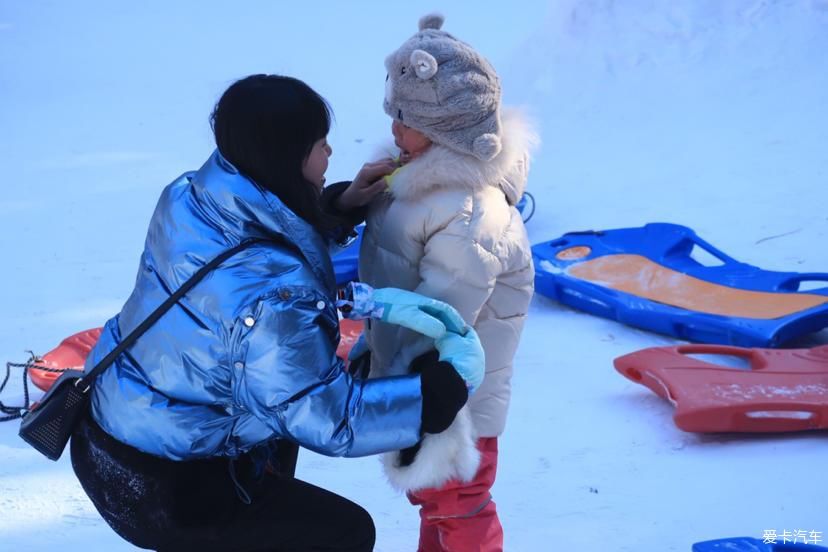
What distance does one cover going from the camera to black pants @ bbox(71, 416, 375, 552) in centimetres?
157

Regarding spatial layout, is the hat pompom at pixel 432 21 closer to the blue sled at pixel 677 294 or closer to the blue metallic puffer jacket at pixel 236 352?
the blue metallic puffer jacket at pixel 236 352

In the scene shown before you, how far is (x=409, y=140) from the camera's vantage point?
1910mm

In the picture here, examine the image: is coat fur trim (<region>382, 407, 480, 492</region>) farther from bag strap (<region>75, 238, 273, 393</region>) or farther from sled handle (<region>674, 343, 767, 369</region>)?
sled handle (<region>674, 343, 767, 369</region>)

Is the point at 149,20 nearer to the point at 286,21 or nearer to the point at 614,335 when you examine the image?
the point at 286,21

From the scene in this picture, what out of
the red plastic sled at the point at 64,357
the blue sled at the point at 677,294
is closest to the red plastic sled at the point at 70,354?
the red plastic sled at the point at 64,357

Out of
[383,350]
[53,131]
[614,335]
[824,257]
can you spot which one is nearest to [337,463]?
[383,350]

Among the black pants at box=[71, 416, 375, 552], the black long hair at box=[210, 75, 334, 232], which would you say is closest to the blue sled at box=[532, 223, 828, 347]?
the black pants at box=[71, 416, 375, 552]

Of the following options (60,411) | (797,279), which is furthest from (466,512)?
(797,279)

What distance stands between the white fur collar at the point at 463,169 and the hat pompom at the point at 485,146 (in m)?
0.02

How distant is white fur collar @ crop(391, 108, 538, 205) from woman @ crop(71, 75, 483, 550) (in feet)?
0.72

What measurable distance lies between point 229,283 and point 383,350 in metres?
0.48

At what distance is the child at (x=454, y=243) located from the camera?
178 centimetres

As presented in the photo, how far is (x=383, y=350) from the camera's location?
6.24 ft

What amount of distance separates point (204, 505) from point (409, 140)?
29.4 inches
